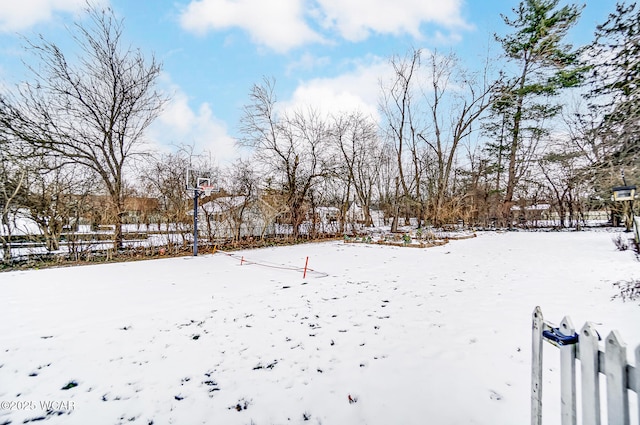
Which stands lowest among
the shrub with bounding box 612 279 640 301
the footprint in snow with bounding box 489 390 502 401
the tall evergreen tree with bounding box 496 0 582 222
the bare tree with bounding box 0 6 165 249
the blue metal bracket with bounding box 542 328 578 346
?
the footprint in snow with bounding box 489 390 502 401

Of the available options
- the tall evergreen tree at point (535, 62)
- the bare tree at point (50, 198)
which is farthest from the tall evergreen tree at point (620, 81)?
the bare tree at point (50, 198)

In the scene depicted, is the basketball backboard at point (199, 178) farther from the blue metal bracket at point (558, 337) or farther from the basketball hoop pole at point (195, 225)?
the blue metal bracket at point (558, 337)

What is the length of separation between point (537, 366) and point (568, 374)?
237mm

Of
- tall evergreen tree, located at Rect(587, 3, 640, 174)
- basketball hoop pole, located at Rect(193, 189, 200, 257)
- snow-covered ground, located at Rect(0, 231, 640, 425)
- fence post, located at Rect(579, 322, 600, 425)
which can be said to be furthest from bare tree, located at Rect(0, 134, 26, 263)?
tall evergreen tree, located at Rect(587, 3, 640, 174)

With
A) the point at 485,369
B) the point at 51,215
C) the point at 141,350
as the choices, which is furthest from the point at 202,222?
the point at 485,369

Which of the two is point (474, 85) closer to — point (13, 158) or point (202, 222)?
point (202, 222)

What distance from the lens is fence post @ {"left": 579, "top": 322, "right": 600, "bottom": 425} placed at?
1.11 meters

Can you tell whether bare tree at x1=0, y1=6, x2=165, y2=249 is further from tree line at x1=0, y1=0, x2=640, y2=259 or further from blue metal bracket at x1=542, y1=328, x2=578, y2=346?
blue metal bracket at x1=542, y1=328, x2=578, y2=346

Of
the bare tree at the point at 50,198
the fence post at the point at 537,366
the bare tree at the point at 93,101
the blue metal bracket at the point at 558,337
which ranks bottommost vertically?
the fence post at the point at 537,366

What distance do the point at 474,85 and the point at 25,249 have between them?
76.4 ft

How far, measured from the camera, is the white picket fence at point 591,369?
0.99 metres

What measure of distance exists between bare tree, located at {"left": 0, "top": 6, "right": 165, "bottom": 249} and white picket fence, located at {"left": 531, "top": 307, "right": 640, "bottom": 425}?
1109 centimetres

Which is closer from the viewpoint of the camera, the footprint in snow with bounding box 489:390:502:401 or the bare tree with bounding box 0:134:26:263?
the footprint in snow with bounding box 489:390:502:401

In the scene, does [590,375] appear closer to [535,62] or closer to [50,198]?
[50,198]
